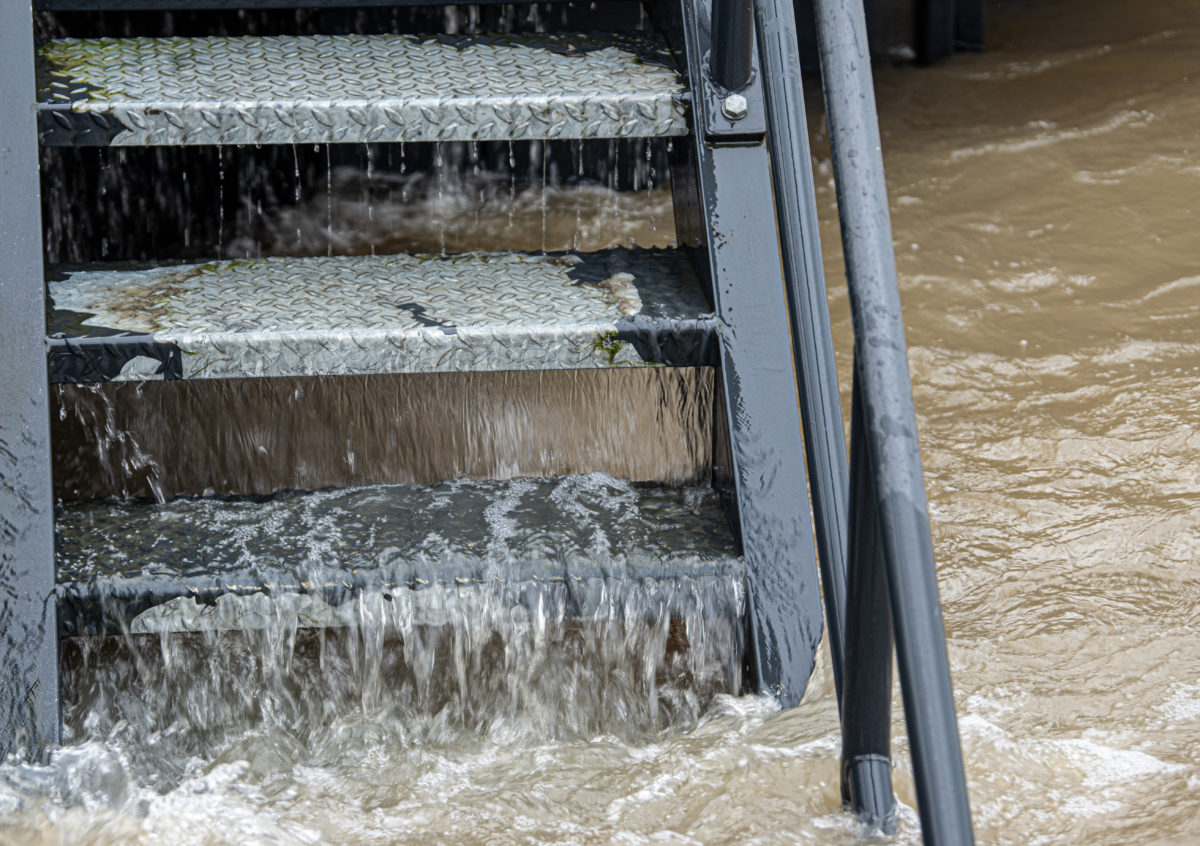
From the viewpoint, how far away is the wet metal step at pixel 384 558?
1.57m

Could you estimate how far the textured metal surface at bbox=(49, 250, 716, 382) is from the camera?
164 centimetres

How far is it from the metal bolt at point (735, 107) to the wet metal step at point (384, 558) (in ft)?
1.91

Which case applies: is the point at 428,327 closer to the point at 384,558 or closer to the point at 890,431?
the point at 384,558

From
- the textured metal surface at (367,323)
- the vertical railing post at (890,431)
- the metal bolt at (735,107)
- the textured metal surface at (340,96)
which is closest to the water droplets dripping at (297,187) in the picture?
the textured metal surface at (340,96)

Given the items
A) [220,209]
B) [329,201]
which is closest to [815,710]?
[220,209]

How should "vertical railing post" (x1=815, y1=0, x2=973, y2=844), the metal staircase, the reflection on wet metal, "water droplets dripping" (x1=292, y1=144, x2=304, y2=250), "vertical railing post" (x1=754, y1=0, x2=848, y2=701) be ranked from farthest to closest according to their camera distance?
"water droplets dripping" (x1=292, y1=144, x2=304, y2=250)
the reflection on wet metal
the metal staircase
"vertical railing post" (x1=754, y1=0, x2=848, y2=701)
"vertical railing post" (x1=815, y1=0, x2=973, y2=844)

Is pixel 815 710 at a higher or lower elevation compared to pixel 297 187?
lower

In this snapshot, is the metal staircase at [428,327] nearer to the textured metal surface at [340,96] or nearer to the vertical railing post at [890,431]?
the textured metal surface at [340,96]

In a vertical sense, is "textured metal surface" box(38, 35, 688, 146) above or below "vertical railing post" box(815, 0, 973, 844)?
above

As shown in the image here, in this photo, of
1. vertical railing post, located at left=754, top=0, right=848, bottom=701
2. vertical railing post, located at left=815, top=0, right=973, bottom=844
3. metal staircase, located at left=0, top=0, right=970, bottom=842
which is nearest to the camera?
vertical railing post, located at left=815, top=0, right=973, bottom=844

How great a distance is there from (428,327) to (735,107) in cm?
58

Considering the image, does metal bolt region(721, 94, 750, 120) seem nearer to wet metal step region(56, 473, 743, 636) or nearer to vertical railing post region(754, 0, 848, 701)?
vertical railing post region(754, 0, 848, 701)

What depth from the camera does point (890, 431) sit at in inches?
43.5

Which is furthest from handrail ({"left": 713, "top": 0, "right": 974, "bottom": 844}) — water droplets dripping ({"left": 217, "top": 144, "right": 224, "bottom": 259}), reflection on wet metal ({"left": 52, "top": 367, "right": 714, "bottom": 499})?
water droplets dripping ({"left": 217, "top": 144, "right": 224, "bottom": 259})
